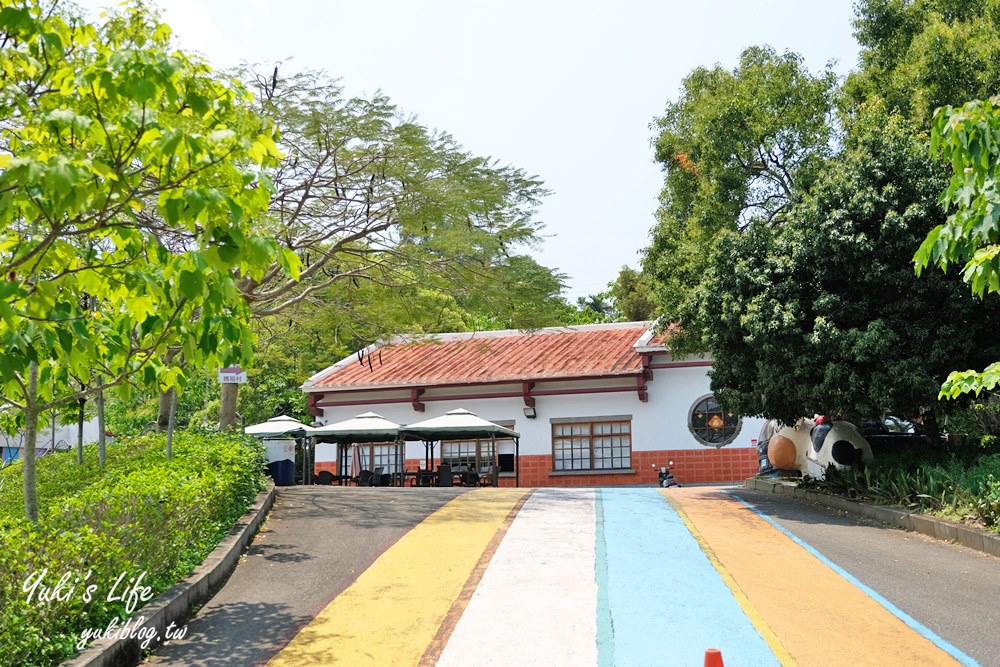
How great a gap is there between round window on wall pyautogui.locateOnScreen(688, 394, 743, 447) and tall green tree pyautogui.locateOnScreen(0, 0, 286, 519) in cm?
2067

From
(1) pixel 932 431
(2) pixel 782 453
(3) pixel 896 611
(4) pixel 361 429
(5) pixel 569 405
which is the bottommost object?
(3) pixel 896 611

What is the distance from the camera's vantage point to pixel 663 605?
8109 millimetres

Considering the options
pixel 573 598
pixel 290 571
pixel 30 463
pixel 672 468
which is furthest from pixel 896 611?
pixel 672 468

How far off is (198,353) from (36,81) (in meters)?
2.73

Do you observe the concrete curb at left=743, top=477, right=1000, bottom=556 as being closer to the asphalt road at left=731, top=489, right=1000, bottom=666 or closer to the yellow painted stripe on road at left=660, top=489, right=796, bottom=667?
the asphalt road at left=731, top=489, right=1000, bottom=666

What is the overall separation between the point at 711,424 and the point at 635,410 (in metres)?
2.28

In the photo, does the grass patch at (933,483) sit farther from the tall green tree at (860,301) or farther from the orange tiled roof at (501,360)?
the orange tiled roof at (501,360)

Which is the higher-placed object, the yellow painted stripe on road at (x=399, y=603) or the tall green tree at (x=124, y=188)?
the tall green tree at (x=124, y=188)

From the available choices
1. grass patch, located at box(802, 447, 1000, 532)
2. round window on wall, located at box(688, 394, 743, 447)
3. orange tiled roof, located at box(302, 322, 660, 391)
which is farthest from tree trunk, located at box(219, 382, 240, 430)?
round window on wall, located at box(688, 394, 743, 447)

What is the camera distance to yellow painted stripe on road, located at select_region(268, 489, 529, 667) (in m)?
6.85

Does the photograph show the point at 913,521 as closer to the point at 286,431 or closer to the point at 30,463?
the point at 30,463

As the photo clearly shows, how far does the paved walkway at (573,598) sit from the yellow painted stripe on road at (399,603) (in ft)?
0.08

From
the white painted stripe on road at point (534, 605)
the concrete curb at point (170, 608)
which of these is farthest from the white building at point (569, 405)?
the concrete curb at point (170, 608)

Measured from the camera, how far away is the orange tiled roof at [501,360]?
2697cm
